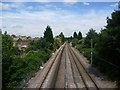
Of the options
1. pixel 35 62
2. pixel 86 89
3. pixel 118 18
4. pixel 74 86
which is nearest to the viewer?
pixel 86 89

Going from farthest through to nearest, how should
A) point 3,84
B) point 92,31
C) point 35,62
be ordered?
point 92,31
point 35,62
point 3,84

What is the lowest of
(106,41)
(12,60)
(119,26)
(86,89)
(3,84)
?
(86,89)

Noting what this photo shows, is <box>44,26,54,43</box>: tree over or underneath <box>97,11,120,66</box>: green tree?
over

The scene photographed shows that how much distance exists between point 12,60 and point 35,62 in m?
9.59

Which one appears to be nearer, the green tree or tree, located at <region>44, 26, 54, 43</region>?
the green tree

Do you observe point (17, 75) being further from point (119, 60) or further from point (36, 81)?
point (119, 60)

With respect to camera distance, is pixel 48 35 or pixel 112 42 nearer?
pixel 112 42

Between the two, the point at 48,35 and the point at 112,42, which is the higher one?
the point at 48,35

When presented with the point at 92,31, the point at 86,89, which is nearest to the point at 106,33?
the point at 86,89

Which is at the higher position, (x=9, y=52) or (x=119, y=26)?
(x=119, y=26)

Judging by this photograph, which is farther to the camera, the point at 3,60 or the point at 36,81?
the point at 36,81

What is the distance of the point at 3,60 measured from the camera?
10.7 m

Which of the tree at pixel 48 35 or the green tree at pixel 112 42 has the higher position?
the tree at pixel 48 35

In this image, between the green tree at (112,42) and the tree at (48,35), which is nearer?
the green tree at (112,42)
